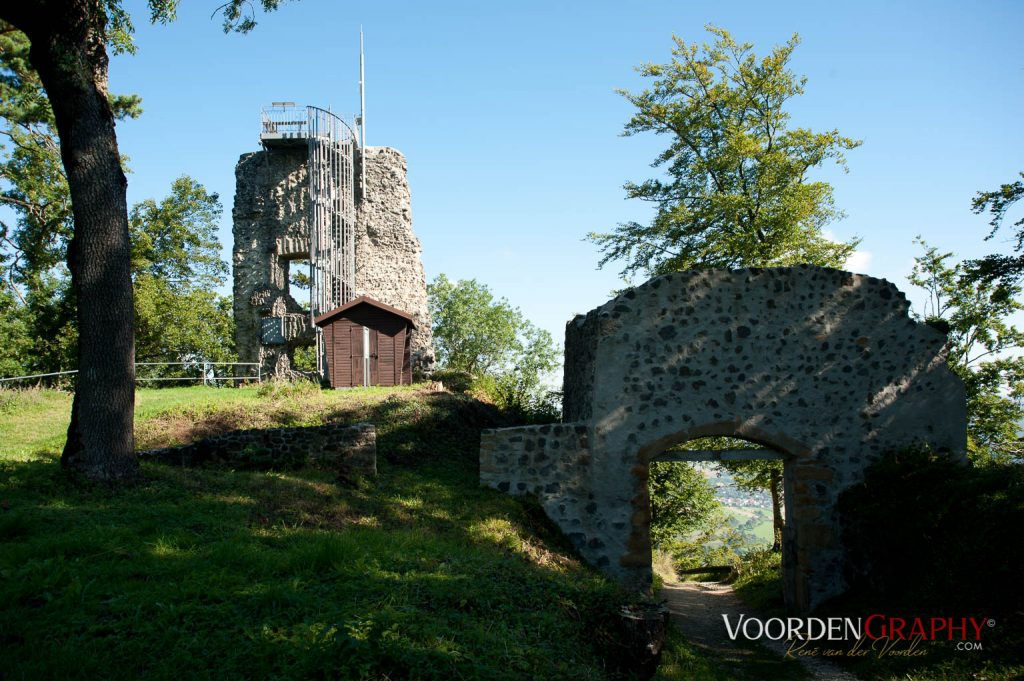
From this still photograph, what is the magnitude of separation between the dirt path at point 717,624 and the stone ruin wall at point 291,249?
14417mm

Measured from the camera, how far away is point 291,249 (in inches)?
1071

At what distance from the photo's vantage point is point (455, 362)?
42.2 meters

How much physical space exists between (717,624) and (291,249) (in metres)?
21.8

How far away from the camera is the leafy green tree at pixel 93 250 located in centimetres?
847

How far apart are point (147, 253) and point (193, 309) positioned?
490 cm

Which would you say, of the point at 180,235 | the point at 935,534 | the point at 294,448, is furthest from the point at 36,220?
the point at 935,534

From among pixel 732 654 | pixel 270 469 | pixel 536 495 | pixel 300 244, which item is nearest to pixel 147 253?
pixel 300 244

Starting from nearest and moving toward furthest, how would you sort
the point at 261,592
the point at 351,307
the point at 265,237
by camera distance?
the point at 261,592 → the point at 351,307 → the point at 265,237

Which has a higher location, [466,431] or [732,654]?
[466,431]

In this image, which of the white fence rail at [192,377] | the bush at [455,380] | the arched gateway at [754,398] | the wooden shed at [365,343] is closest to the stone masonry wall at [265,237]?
the white fence rail at [192,377]

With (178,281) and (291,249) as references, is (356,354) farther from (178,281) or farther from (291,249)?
(178,281)

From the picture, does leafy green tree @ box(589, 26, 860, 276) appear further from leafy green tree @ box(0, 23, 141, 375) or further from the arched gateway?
leafy green tree @ box(0, 23, 141, 375)

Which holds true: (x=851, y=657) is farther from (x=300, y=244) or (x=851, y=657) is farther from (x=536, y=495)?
(x=300, y=244)

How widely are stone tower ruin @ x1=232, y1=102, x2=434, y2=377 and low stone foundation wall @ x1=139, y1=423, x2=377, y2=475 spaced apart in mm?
14861
